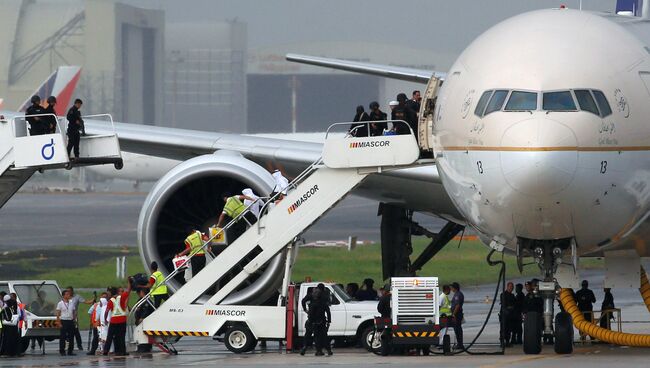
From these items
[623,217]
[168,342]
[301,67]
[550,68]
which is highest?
[301,67]

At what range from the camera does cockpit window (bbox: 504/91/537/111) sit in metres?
15.0

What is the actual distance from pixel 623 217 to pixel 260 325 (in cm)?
535

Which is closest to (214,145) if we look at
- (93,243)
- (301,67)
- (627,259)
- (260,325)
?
(260,325)

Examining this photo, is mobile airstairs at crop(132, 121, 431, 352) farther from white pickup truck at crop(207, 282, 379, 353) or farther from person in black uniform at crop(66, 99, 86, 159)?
person in black uniform at crop(66, 99, 86, 159)

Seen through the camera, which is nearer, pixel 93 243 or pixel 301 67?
pixel 93 243

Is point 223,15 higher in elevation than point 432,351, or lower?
higher

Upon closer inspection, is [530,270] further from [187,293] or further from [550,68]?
[550,68]

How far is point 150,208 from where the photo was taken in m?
19.6

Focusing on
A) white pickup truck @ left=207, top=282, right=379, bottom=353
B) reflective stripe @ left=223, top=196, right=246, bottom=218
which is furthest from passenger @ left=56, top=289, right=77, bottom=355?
reflective stripe @ left=223, top=196, right=246, bottom=218

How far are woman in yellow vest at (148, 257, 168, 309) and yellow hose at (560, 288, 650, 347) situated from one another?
18.4 feet

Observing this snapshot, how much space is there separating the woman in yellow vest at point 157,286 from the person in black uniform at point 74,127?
2.11 metres

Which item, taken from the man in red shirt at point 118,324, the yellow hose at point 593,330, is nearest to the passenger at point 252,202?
the man in red shirt at point 118,324

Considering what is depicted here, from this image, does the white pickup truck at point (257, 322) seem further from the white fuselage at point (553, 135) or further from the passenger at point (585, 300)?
the white fuselage at point (553, 135)

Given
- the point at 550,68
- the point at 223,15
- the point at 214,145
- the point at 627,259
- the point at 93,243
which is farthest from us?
the point at 223,15
